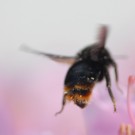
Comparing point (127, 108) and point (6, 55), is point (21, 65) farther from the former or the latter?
point (127, 108)

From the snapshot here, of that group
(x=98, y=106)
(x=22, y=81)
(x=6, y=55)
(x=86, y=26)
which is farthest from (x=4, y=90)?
(x=86, y=26)

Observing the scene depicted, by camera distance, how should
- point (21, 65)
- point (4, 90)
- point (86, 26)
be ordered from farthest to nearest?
point (86, 26) → point (21, 65) → point (4, 90)

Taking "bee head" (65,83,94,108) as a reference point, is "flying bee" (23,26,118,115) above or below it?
above

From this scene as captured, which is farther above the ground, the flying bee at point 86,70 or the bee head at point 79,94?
the flying bee at point 86,70

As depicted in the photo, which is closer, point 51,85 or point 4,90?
point 4,90

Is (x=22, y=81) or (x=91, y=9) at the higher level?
(x=91, y=9)

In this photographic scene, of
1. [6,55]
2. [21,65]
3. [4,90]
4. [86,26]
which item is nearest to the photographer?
[4,90]

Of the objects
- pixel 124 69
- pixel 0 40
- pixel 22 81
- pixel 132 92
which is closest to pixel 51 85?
pixel 22 81

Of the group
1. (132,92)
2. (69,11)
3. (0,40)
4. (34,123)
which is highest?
(69,11)
